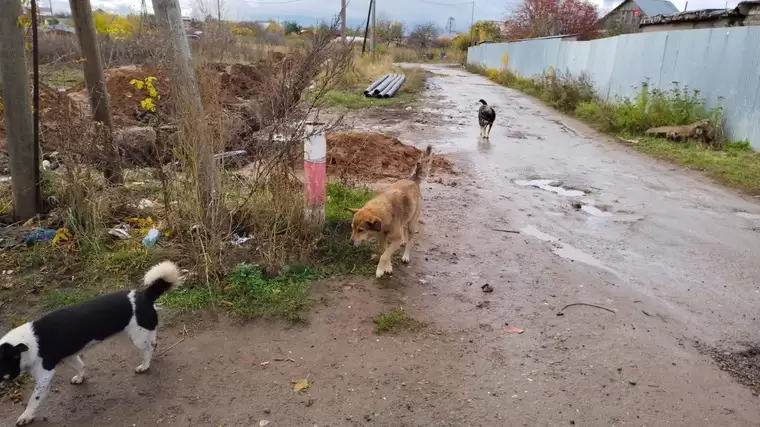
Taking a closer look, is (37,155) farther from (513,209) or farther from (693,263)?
(693,263)

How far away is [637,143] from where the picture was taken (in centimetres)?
1216

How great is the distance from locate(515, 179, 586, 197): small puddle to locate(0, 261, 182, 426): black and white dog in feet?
21.1

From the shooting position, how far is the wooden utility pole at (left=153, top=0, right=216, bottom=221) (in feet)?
14.5

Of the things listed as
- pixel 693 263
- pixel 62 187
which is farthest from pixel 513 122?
pixel 62 187

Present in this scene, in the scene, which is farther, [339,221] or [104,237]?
[339,221]

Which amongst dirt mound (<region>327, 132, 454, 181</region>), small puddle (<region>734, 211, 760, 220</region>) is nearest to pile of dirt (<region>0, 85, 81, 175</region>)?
dirt mound (<region>327, 132, 454, 181</region>)

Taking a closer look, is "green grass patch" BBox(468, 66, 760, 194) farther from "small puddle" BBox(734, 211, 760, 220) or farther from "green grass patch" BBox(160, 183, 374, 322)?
"green grass patch" BBox(160, 183, 374, 322)

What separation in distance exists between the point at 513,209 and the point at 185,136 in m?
4.54

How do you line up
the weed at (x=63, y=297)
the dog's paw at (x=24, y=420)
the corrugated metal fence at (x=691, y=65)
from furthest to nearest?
the corrugated metal fence at (x=691, y=65) → the weed at (x=63, y=297) → the dog's paw at (x=24, y=420)

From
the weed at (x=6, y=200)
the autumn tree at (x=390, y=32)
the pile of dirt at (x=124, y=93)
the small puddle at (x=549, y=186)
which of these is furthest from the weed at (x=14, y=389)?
the autumn tree at (x=390, y=32)

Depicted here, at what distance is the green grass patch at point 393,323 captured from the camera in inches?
157

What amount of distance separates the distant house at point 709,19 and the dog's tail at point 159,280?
1491 cm

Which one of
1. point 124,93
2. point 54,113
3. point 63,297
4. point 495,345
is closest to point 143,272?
point 63,297

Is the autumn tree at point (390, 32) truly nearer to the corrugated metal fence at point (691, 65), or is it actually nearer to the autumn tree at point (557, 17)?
the autumn tree at point (557, 17)
